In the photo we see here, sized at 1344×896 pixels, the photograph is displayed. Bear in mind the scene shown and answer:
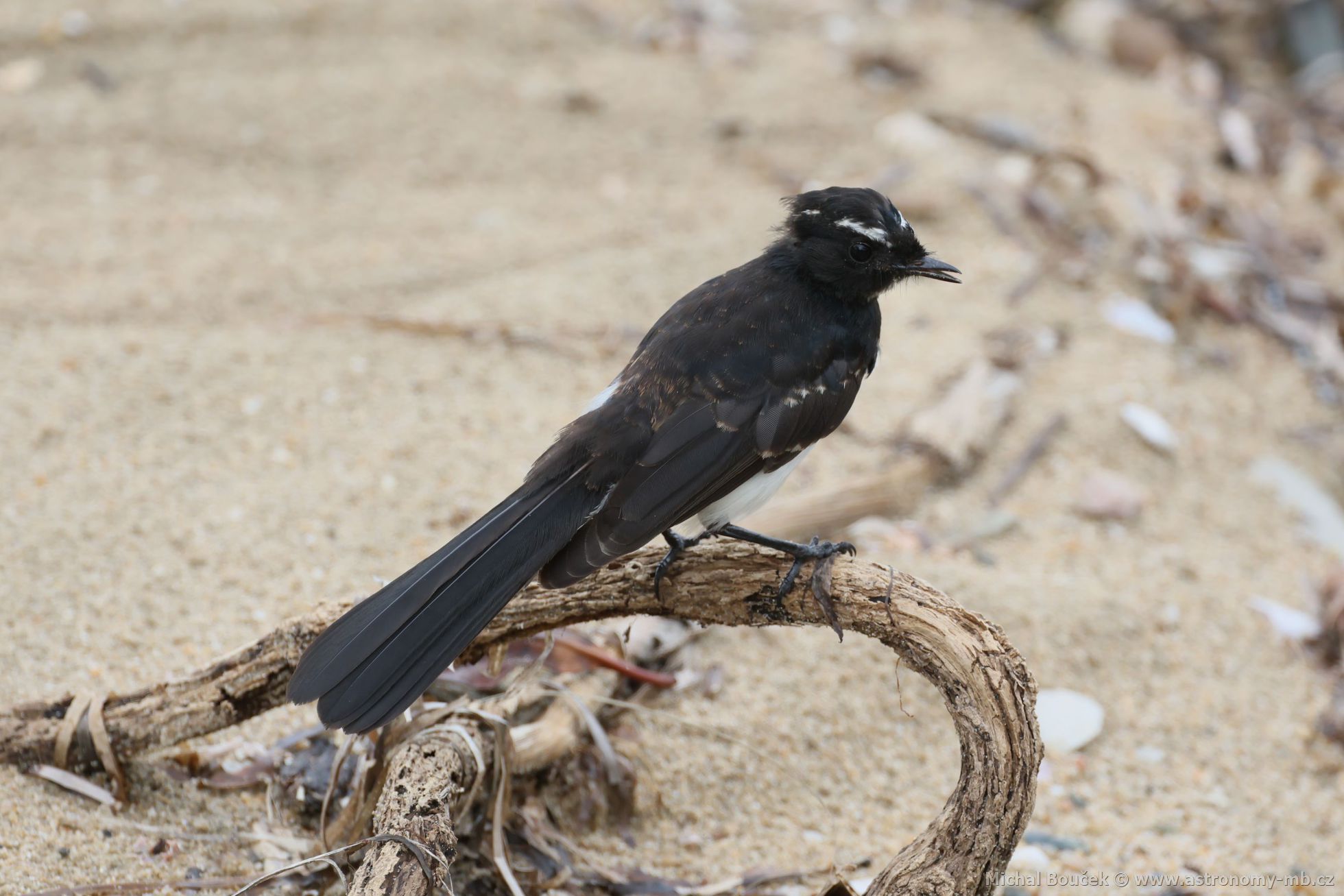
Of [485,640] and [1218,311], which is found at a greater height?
[485,640]

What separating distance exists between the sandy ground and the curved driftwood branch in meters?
0.30

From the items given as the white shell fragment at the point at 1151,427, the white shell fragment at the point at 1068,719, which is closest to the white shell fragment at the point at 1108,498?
the white shell fragment at the point at 1151,427

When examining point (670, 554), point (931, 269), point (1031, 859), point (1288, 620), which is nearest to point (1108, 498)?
point (1288, 620)

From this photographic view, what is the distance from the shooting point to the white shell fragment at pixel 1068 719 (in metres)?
3.96

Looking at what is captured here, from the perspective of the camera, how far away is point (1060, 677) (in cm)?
418

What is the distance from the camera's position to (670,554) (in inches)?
123

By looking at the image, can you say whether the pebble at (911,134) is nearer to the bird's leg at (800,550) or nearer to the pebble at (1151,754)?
the pebble at (1151,754)

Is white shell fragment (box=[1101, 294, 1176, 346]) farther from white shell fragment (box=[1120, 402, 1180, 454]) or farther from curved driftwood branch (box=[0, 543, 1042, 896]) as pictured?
curved driftwood branch (box=[0, 543, 1042, 896])

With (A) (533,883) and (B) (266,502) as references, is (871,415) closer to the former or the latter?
(B) (266,502)

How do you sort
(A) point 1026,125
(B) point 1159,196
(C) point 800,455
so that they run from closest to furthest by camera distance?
(C) point 800,455 < (B) point 1159,196 < (A) point 1026,125

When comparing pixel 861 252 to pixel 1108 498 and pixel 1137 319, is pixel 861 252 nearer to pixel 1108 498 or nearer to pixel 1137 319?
pixel 1108 498

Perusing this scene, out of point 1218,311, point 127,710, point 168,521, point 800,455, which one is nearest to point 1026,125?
point 1218,311

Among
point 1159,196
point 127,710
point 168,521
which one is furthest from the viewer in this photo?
point 1159,196

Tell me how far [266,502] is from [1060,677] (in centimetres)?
261
